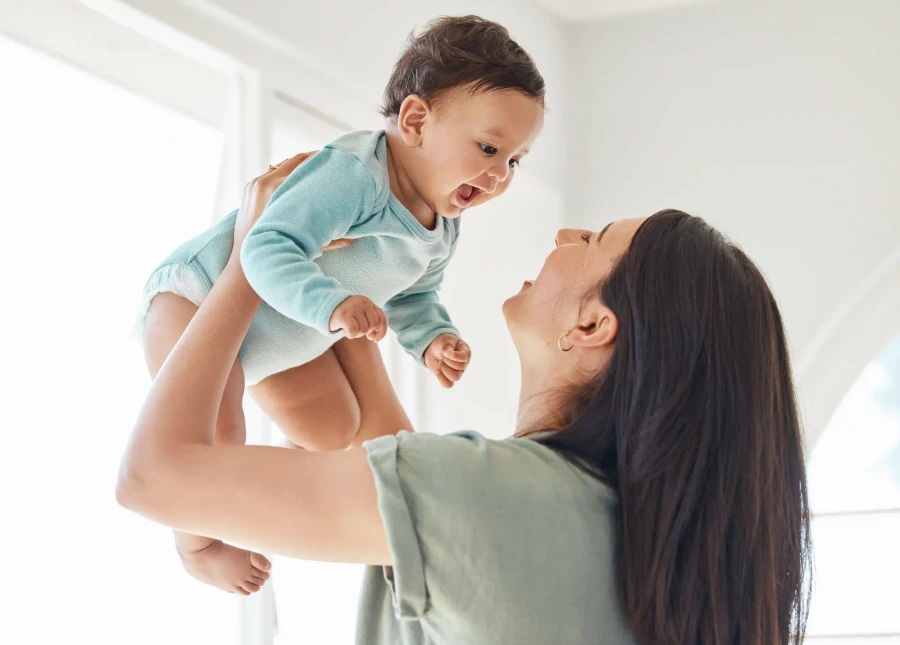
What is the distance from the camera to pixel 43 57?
1.72 m

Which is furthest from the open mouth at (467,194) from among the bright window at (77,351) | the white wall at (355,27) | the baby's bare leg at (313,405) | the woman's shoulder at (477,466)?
the white wall at (355,27)

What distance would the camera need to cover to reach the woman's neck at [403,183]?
4.18 feet

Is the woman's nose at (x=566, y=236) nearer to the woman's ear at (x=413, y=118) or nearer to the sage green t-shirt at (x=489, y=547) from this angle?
the woman's ear at (x=413, y=118)

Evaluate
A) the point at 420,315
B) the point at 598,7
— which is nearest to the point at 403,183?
the point at 420,315

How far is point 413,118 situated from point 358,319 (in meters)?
0.38

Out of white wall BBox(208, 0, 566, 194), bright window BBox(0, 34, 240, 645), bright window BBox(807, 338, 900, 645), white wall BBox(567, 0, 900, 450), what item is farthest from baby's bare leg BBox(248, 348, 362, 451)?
bright window BBox(807, 338, 900, 645)

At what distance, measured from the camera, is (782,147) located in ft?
10.2

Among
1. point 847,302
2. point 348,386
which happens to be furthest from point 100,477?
point 847,302

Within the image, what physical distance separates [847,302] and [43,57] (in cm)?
221

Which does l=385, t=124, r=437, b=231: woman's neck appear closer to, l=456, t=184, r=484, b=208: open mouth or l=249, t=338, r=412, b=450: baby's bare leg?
l=456, t=184, r=484, b=208: open mouth

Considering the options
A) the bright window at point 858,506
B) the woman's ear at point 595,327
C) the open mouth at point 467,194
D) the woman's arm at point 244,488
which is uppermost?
the open mouth at point 467,194

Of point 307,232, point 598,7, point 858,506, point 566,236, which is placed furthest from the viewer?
point 598,7

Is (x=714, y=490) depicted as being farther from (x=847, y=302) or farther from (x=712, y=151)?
(x=712, y=151)

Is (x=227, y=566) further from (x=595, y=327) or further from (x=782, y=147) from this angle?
(x=782, y=147)
